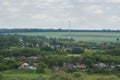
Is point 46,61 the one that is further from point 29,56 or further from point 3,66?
point 29,56

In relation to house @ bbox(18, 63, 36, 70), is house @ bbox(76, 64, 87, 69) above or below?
below

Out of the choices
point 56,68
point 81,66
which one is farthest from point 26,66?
point 81,66

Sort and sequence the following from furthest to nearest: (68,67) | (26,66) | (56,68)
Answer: (26,66)
(56,68)
(68,67)

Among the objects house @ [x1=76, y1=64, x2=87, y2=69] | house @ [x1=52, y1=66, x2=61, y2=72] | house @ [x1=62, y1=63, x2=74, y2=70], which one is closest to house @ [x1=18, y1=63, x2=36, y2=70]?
house @ [x1=52, y1=66, x2=61, y2=72]

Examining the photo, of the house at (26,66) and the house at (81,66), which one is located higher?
the house at (26,66)

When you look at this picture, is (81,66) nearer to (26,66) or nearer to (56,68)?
(56,68)

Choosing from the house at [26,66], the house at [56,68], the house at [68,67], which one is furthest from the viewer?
the house at [26,66]

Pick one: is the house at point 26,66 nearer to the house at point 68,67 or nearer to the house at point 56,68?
the house at point 56,68

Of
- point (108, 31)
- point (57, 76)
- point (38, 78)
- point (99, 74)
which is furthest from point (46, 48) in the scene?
point (108, 31)

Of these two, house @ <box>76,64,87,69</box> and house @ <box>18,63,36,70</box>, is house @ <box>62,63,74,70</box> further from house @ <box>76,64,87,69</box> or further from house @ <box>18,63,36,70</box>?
house @ <box>18,63,36,70</box>

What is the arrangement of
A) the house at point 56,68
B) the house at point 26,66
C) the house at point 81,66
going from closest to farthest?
the house at point 56,68, the house at point 26,66, the house at point 81,66

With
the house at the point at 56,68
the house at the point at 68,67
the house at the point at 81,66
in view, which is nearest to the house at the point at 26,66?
the house at the point at 56,68
